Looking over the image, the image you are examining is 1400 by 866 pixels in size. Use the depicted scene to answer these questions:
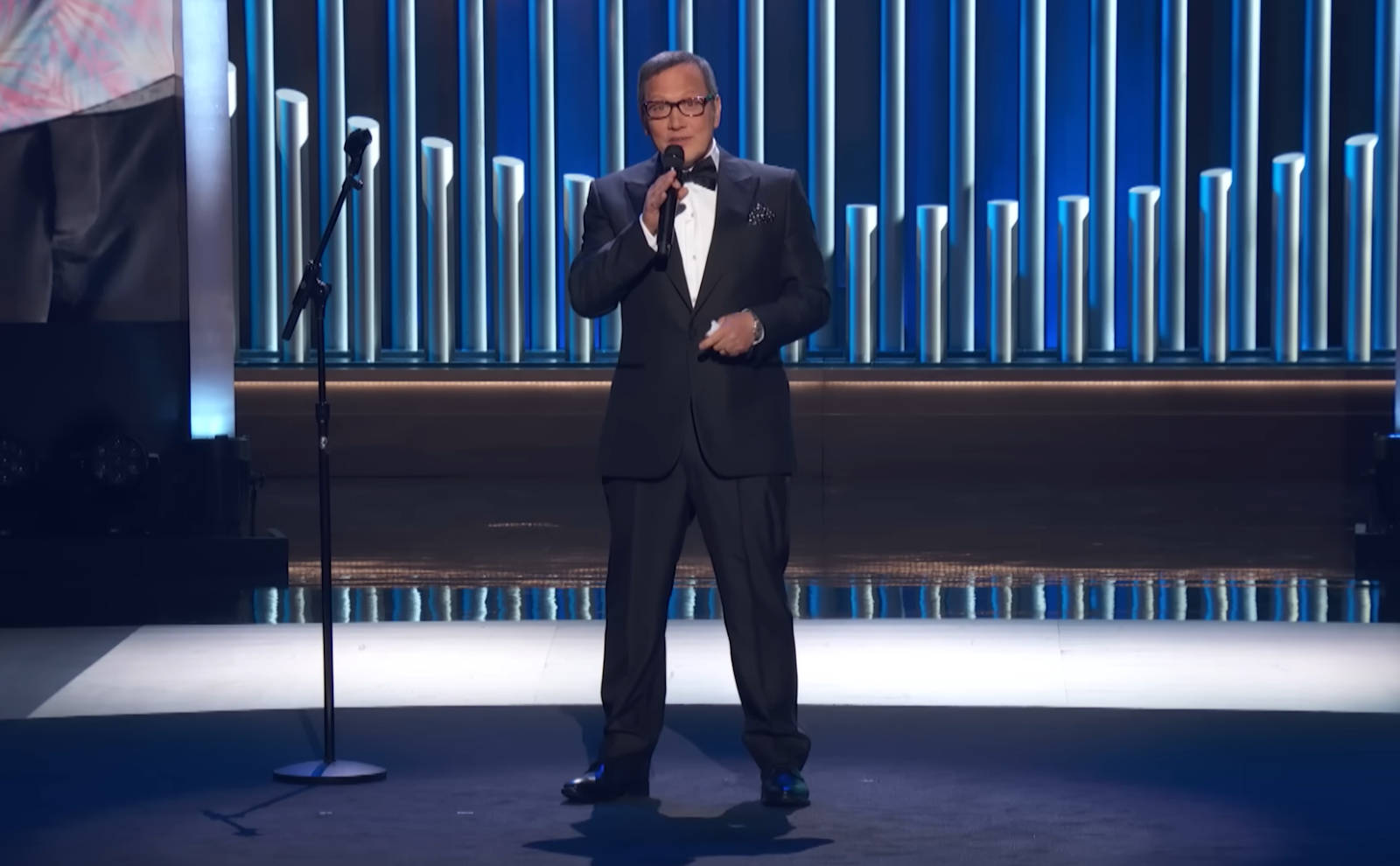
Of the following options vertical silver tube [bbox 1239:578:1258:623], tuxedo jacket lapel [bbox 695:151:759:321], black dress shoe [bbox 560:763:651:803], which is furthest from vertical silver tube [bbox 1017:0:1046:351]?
black dress shoe [bbox 560:763:651:803]

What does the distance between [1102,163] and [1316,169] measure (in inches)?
38.3

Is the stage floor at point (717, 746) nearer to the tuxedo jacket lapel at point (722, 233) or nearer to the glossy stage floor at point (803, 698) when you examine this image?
the glossy stage floor at point (803, 698)

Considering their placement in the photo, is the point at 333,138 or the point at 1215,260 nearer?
the point at 1215,260

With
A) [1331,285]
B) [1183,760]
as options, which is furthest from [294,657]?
[1331,285]

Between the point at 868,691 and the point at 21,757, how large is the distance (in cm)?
171

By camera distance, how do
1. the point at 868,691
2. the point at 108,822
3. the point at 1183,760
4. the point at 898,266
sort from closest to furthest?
the point at 108,822 < the point at 1183,760 < the point at 868,691 < the point at 898,266

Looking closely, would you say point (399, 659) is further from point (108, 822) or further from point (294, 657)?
point (108, 822)

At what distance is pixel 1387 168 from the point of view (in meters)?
11.0

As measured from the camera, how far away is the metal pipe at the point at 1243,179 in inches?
431

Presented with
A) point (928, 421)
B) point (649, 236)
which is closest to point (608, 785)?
point (649, 236)

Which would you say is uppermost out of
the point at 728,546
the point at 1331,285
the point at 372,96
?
the point at 372,96

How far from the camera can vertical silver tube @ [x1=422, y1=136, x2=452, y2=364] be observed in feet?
37.1

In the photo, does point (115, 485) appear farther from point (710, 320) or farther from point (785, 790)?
point (785, 790)

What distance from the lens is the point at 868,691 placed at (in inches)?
197
